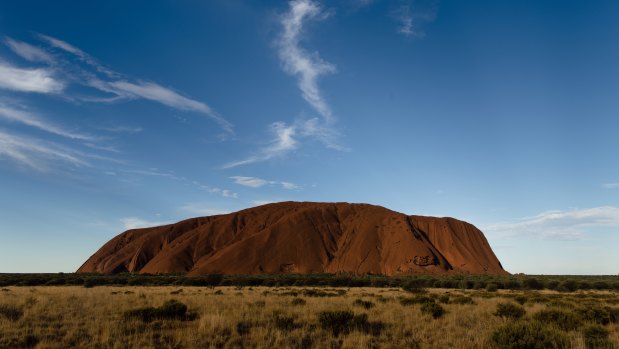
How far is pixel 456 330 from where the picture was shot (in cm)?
1124

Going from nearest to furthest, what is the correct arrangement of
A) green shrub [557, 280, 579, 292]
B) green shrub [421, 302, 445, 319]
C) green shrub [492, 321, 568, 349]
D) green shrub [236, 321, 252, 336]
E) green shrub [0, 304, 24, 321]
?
1. green shrub [492, 321, 568, 349]
2. green shrub [236, 321, 252, 336]
3. green shrub [0, 304, 24, 321]
4. green shrub [421, 302, 445, 319]
5. green shrub [557, 280, 579, 292]

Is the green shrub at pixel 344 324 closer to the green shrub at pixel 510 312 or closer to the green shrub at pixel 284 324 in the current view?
the green shrub at pixel 284 324

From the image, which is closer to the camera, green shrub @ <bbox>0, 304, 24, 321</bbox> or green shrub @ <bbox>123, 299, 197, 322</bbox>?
green shrub @ <bbox>0, 304, 24, 321</bbox>

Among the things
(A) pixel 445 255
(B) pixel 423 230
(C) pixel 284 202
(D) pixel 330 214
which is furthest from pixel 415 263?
(C) pixel 284 202

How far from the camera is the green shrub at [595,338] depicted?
8984mm

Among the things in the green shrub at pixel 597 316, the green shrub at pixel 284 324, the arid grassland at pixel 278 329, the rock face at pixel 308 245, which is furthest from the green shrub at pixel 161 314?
the rock face at pixel 308 245

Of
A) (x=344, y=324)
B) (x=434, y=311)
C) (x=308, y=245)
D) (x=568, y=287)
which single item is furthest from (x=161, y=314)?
(x=308, y=245)

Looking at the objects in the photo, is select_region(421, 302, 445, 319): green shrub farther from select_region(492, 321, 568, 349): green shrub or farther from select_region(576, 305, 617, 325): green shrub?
select_region(492, 321, 568, 349): green shrub

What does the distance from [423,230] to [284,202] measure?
45694 millimetres

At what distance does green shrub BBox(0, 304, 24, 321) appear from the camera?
11422 millimetres

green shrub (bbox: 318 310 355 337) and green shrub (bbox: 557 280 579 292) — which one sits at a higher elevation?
green shrub (bbox: 318 310 355 337)

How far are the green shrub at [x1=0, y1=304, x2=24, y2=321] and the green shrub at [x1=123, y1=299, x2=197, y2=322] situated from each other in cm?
300

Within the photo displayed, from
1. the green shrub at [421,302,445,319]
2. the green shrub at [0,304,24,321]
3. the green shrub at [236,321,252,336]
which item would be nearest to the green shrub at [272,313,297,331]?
the green shrub at [236,321,252,336]

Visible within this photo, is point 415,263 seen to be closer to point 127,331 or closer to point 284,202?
point 284,202
